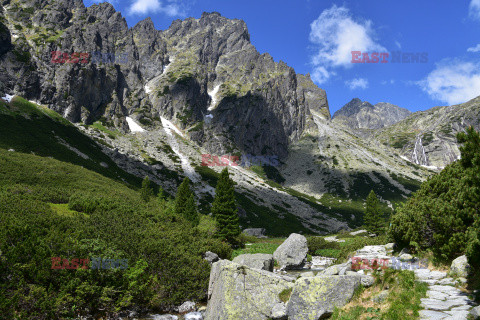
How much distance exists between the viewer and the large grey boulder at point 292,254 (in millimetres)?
28984

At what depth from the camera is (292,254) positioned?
97.0 feet

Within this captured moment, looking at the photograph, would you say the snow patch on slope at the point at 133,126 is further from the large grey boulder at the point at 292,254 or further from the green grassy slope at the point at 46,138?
the large grey boulder at the point at 292,254

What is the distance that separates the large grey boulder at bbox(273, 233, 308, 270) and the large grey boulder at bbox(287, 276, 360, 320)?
62.4 feet

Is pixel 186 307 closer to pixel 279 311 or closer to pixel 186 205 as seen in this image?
pixel 279 311

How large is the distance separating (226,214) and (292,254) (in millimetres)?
16195

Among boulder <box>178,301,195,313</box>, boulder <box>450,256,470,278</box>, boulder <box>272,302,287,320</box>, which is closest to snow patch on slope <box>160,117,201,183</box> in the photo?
boulder <box>178,301,195,313</box>

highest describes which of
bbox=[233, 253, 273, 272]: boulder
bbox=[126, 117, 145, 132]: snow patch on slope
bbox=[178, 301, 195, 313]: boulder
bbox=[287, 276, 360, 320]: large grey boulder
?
bbox=[126, 117, 145, 132]: snow patch on slope

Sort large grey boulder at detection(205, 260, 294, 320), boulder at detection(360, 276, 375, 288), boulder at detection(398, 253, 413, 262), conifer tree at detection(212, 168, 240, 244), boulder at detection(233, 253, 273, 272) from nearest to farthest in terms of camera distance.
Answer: boulder at detection(360, 276, 375, 288) < large grey boulder at detection(205, 260, 294, 320) < boulder at detection(398, 253, 413, 262) < boulder at detection(233, 253, 273, 272) < conifer tree at detection(212, 168, 240, 244)

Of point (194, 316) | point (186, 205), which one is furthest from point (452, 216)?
point (186, 205)

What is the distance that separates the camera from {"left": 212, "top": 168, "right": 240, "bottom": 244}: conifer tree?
140 ft

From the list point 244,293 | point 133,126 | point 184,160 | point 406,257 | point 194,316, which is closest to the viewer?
point 244,293

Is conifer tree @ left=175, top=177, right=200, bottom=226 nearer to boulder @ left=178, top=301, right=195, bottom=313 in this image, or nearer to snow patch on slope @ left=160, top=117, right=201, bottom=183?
boulder @ left=178, top=301, right=195, bottom=313

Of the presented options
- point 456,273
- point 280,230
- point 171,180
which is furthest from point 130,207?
point 171,180

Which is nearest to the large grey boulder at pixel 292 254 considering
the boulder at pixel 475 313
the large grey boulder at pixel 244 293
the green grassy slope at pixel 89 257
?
the green grassy slope at pixel 89 257
